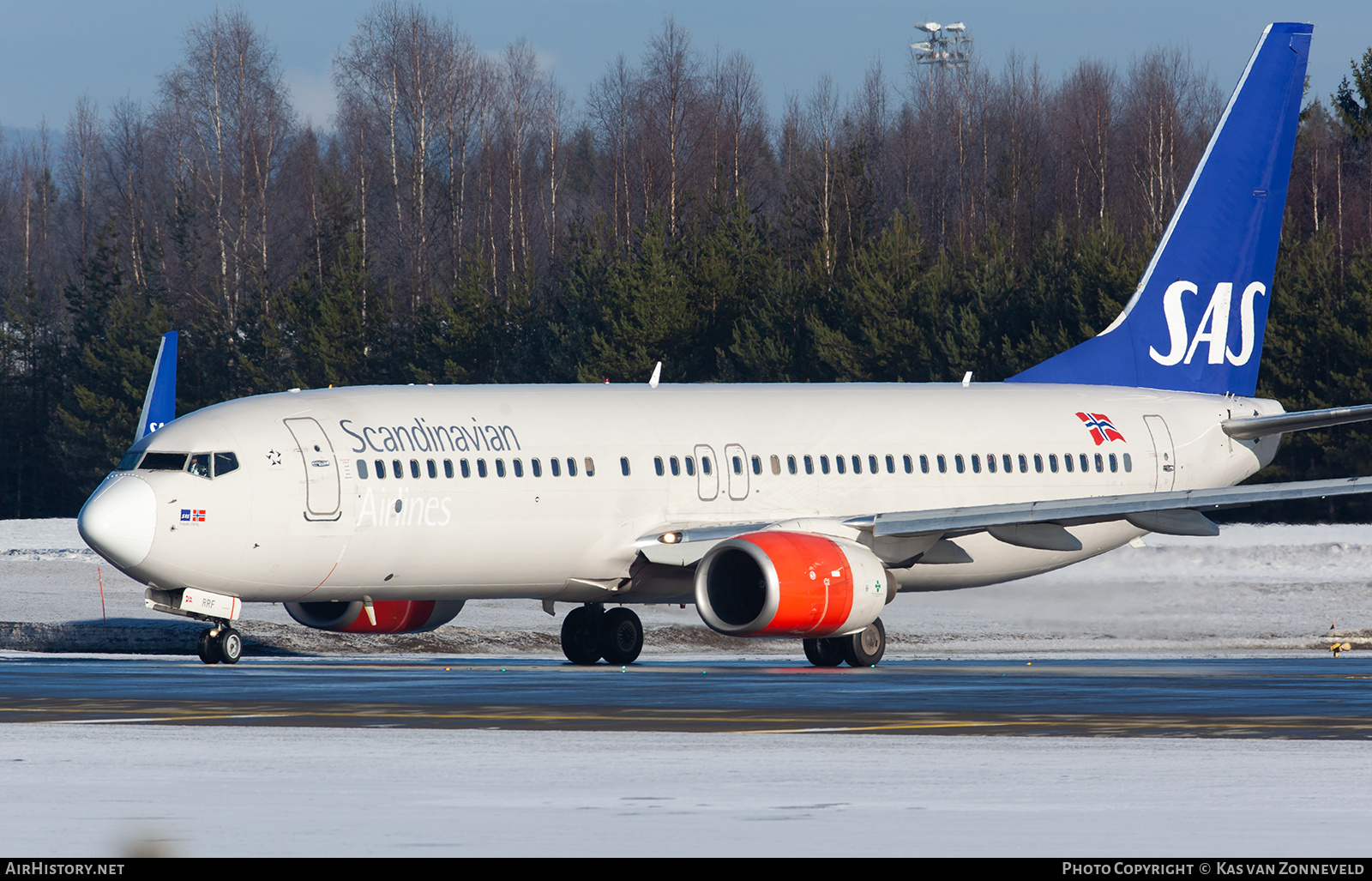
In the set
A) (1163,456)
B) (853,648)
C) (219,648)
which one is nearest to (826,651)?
(853,648)

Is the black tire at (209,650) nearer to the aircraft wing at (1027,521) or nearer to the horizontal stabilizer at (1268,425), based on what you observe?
the aircraft wing at (1027,521)

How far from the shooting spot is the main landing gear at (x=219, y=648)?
24.8 metres

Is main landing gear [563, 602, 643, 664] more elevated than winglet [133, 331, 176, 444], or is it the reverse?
winglet [133, 331, 176, 444]

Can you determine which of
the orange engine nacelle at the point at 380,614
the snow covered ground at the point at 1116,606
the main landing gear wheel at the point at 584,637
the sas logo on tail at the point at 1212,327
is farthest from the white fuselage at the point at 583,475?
the sas logo on tail at the point at 1212,327

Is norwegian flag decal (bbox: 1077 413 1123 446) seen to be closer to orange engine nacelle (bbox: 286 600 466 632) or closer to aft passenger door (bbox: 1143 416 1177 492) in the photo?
aft passenger door (bbox: 1143 416 1177 492)

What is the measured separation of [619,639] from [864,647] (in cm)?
342

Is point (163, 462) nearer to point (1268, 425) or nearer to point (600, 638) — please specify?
point (600, 638)

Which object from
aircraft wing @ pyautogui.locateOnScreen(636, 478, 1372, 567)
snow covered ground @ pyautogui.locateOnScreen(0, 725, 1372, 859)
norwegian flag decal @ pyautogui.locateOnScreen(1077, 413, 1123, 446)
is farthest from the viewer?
norwegian flag decal @ pyautogui.locateOnScreen(1077, 413, 1123, 446)

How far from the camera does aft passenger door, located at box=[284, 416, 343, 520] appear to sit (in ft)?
79.1

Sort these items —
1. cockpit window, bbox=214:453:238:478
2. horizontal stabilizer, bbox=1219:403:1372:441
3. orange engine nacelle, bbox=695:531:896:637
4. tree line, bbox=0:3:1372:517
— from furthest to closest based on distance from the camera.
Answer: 1. tree line, bbox=0:3:1372:517
2. horizontal stabilizer, bbox=1219:403:1372:441
3. orange engine nacelle, bbox=695:531:896:637
4. cockpit window, bbox=214:453:238:478

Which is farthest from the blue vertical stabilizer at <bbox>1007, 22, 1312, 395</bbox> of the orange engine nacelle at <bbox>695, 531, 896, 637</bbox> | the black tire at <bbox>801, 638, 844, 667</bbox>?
the orange engine nacelle at <bbox>695, 531, 896, 637</bbox>

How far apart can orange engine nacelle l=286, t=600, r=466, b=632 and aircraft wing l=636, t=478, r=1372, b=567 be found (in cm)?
323

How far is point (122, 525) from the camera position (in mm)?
23250
